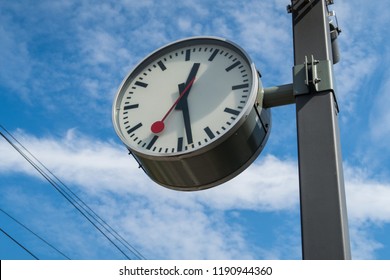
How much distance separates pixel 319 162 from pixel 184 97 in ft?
2.92

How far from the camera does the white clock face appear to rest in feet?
9.33

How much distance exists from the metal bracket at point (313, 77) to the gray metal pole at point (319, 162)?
Answer: 0.01 m

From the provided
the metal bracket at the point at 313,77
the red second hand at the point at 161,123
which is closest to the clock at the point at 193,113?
the red second hand at the point at 161,123

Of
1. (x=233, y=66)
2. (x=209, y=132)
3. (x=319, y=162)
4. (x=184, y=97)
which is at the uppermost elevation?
(x=233, y=66)

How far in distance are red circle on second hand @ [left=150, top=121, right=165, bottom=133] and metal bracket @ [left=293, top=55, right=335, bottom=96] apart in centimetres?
72

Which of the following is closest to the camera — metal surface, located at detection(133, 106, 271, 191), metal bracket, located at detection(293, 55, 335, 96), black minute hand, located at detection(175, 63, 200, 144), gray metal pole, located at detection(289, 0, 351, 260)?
gray metal pole, located at detection(289, 0, 351, 260)

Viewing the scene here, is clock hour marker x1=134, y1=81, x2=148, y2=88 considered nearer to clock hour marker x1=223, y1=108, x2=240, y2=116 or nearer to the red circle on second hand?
the red circle on second hand

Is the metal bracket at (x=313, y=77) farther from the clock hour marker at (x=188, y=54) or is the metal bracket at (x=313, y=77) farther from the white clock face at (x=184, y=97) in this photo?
the clock hour marker at (x=188, y=54)

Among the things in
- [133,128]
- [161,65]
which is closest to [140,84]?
[161,65]

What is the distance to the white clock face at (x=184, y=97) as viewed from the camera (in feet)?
9.33

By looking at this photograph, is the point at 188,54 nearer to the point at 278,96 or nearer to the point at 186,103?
the point at 186,103

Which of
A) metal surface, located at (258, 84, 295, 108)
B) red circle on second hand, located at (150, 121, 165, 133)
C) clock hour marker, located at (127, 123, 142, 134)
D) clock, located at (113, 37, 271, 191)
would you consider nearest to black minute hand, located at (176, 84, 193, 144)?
clock, located at (113, 37, 271, 191)

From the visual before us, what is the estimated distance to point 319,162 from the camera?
8.00ft

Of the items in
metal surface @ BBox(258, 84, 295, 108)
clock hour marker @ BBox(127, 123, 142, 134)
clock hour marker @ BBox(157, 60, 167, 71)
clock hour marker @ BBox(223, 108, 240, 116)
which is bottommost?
clock hour marker @ BBox(223, 108, 240, 116)
